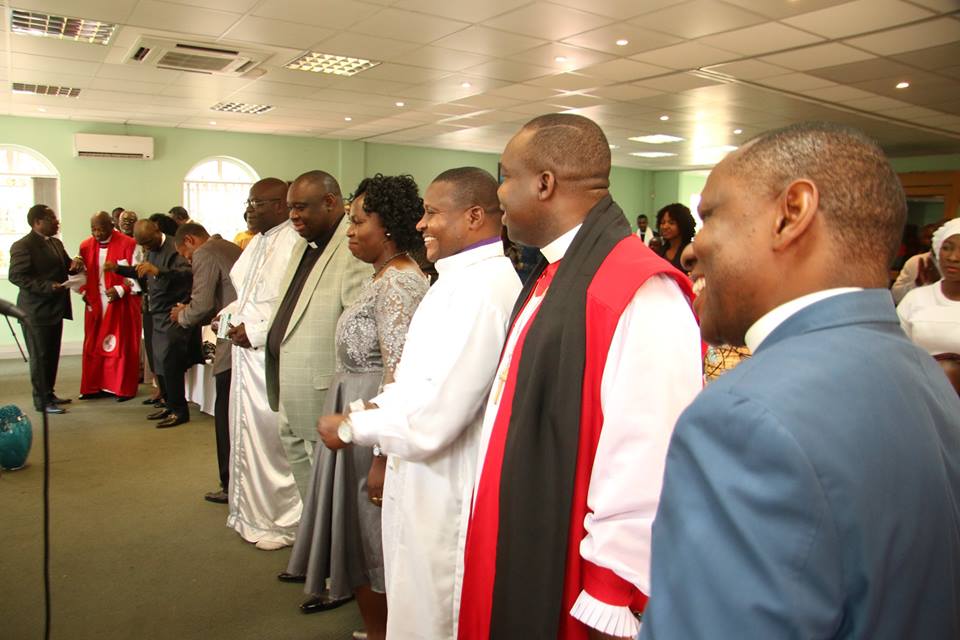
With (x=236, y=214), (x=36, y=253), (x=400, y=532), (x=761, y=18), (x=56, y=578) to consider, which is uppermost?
(x=761, y=18)

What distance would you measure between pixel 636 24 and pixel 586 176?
4369mm

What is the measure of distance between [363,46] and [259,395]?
153 inches

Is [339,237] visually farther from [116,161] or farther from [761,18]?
[116,161]

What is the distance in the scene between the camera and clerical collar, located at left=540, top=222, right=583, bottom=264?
4.92ft

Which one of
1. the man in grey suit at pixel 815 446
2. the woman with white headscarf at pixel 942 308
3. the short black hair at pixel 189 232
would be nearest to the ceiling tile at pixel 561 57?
the short black hair at pixel 189 232

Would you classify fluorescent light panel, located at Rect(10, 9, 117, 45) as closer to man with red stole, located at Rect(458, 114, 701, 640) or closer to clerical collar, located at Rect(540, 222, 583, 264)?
clerical collar, located at Rect(540, 222, 583, 264)

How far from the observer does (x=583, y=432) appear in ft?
4.30

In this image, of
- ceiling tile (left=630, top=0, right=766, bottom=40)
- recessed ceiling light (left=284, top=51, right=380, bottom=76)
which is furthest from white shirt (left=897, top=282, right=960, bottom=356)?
recessed ceiling light (left=284, top=51, right=380, bottom=76)

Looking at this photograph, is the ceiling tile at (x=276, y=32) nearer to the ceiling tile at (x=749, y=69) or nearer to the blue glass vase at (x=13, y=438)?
the blue glass vase at (x=13, y=438)

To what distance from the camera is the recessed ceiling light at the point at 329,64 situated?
659 centimetres

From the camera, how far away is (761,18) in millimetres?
4980

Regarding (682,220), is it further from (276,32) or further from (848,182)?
(848,182)

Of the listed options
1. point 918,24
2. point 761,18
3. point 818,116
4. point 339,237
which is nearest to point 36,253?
point 339,237

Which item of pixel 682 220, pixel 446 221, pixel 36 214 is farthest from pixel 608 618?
pixel 36 214
